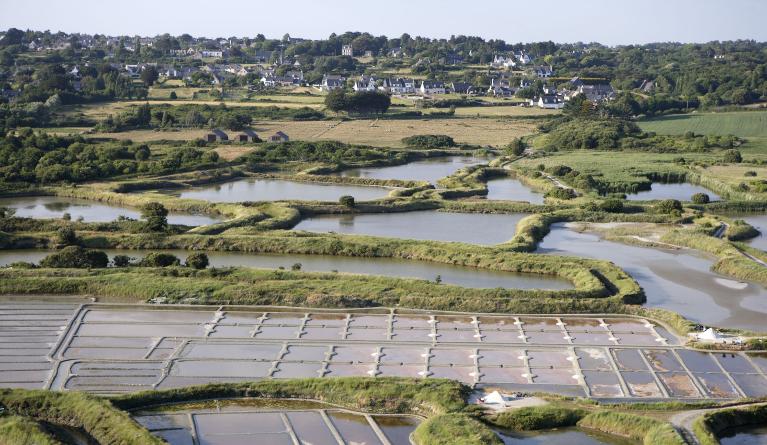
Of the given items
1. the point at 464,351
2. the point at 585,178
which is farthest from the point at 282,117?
the point at 464,351

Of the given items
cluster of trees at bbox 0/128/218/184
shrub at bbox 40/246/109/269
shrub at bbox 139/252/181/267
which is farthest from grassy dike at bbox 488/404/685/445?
cluster of trees at bbox 0/128/218/184

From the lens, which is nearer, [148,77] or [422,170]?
[422,170]

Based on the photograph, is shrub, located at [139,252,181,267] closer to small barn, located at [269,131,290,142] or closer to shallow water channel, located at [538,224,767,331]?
shallow water channel, located at [538,224,767,331]

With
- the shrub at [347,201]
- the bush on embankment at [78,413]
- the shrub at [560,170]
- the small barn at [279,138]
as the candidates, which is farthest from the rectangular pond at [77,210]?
the shrub at [560,170]

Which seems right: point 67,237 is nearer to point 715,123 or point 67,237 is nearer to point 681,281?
point 681,281

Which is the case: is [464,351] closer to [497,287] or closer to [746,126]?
[497,287]

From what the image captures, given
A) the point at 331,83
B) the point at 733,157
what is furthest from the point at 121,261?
the point at 331,83
